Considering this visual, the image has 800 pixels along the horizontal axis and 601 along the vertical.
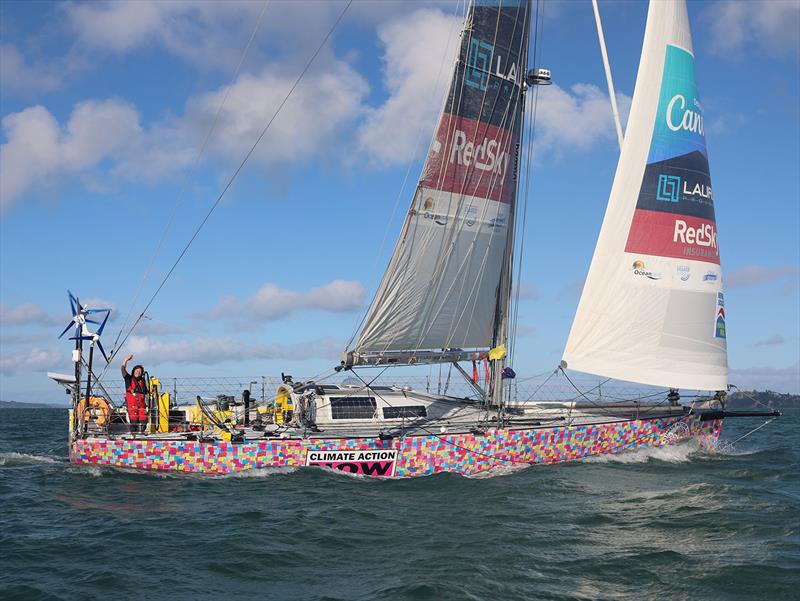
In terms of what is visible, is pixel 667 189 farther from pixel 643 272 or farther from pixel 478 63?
pixel 478 63

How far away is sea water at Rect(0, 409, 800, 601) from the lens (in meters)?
9.67

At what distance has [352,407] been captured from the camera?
64.4 ft

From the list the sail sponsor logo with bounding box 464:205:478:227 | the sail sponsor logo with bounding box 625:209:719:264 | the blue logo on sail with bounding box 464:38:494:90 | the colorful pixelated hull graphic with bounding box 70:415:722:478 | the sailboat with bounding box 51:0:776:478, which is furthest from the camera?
the sail sponsor logo with bounding box 464:205:478:227

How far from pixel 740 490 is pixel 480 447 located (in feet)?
19.4

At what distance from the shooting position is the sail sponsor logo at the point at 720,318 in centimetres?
2061

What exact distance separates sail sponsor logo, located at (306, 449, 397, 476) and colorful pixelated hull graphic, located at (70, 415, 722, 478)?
3 centimetres

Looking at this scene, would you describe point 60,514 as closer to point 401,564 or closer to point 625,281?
point 401,564

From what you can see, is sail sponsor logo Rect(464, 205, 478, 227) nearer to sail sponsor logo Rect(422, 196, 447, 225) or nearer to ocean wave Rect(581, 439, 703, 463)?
sail sponsor logo Rect(422, 196, 447, 225)

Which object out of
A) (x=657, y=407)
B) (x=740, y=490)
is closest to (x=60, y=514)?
(x=740, y=490)

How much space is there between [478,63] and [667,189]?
636cm

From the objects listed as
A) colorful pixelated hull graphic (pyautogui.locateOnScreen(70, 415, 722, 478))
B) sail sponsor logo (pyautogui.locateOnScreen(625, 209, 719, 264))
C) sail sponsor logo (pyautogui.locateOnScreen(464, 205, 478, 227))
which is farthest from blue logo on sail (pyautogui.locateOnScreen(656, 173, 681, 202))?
colorful pixelated hull graphic (pyautogui.locateOnScreen(70, 415, 722, 478))

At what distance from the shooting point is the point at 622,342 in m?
19.9

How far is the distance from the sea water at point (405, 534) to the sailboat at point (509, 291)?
185 centimetres

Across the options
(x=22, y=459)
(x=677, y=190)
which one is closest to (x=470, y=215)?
(x=677, y=190)
